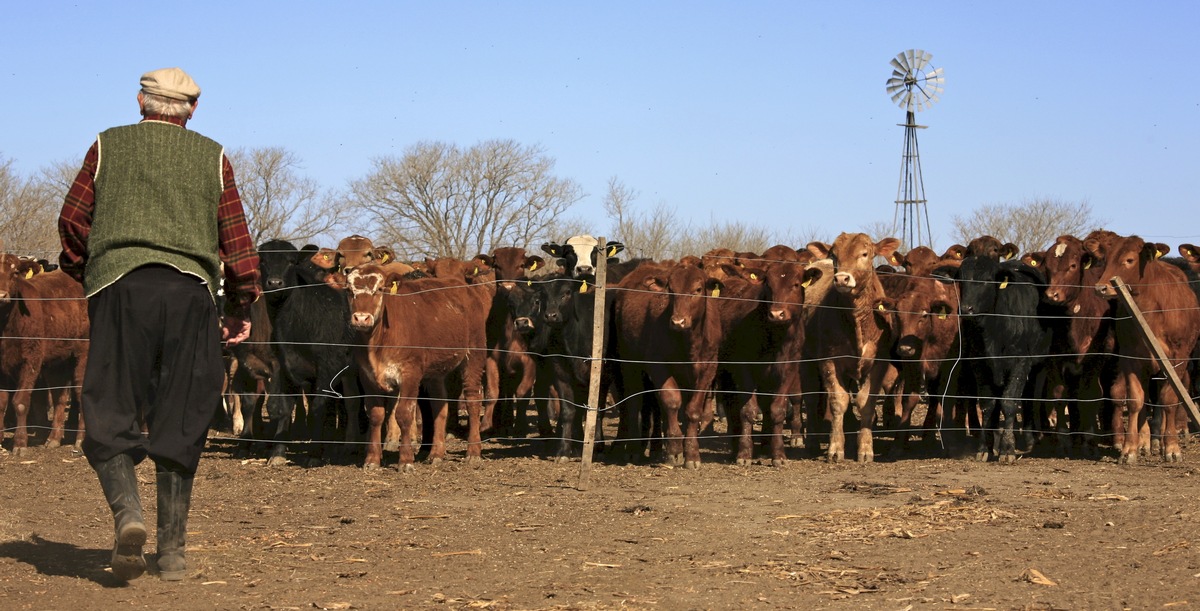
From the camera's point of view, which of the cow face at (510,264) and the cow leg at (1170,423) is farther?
the cow face at (510,264)

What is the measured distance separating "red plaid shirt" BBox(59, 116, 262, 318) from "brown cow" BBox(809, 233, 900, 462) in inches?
298

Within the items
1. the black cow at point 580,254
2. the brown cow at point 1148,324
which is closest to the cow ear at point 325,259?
the black cow at point 580,254

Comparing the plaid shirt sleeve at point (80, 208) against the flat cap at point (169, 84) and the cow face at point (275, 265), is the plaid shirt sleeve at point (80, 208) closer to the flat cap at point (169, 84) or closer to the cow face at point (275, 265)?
the flat cap at point (169, 84)

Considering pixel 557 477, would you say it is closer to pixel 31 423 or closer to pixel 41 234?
pixel 31 423

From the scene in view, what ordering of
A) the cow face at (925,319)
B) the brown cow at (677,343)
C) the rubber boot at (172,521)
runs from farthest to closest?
the cow face at (925,319) < the brown cow at (677,343) < the rubber boot at (172,521)

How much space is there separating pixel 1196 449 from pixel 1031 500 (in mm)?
4920

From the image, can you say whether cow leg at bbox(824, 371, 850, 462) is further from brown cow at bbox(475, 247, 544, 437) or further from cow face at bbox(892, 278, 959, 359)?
brown cow at bbox(475, 247, 544, 437)

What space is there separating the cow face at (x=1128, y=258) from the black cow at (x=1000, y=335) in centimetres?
69

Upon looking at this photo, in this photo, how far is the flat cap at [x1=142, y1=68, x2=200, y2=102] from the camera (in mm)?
6453

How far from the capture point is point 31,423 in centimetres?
1577

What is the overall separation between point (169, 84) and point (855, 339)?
8284mm

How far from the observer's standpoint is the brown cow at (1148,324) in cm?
1277

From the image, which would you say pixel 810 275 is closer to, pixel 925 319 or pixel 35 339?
pixel 925 319

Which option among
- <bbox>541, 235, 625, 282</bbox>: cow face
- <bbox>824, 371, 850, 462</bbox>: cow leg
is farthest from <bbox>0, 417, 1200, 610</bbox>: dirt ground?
<bbox>541, 235, 625, 282</bbox>: cow face
